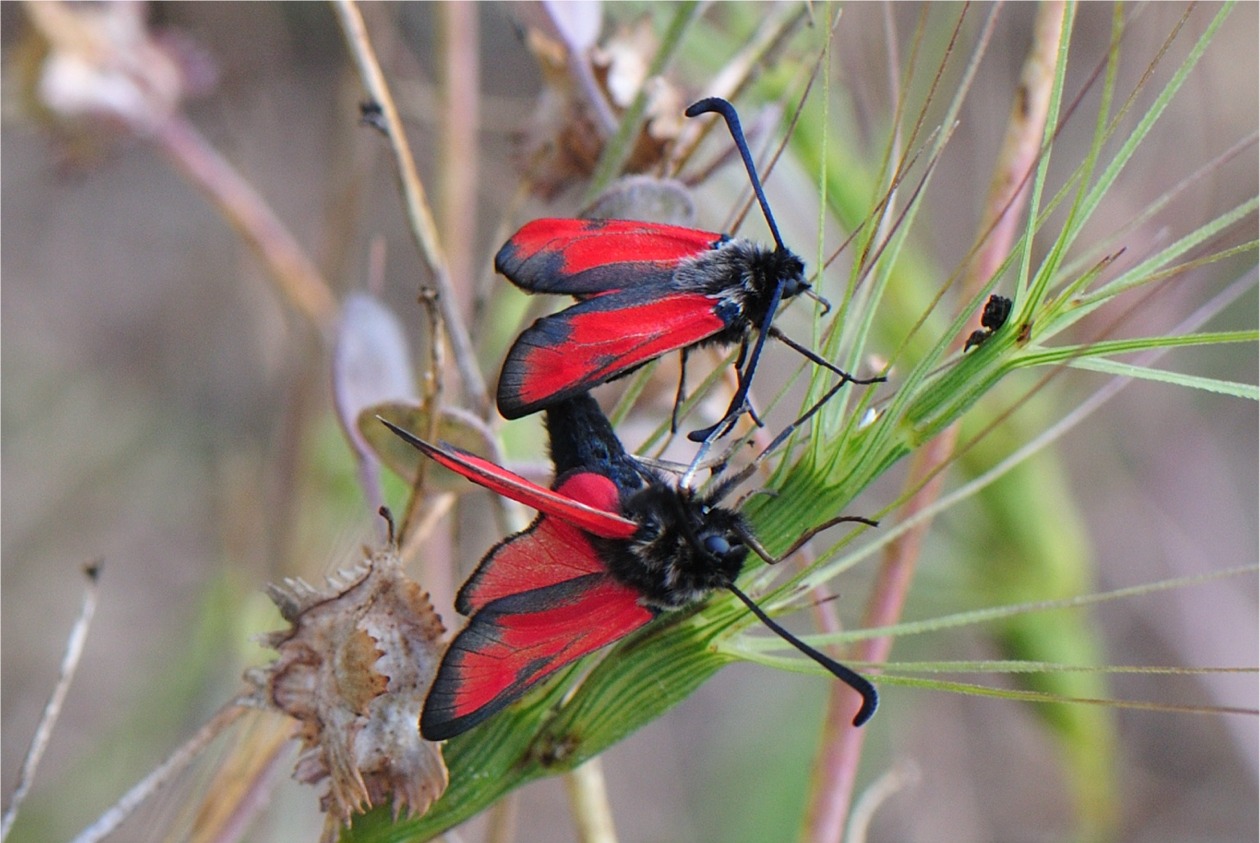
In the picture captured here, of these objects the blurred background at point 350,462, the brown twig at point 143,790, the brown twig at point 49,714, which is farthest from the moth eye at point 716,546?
the blurred background at point 350,462

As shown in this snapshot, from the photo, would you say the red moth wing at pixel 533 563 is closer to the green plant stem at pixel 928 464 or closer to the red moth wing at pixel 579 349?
the red moth wing at pixel 579 349

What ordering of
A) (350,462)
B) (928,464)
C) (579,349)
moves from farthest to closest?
(350,462) → (928,464) → (579,349)

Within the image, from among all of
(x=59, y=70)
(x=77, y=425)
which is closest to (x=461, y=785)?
(x=59, y=70)

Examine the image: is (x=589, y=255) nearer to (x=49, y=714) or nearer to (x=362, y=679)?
(x=362, y=679)

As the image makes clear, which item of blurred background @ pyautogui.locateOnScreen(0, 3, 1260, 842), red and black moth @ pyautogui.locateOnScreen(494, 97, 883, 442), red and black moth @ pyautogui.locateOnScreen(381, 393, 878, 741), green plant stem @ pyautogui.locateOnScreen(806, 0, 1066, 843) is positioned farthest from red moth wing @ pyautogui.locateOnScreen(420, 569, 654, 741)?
blurred background @ pyautogui.locateOnScreen(0, 3, 1260, 842)

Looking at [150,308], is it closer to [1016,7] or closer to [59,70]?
[59,70]

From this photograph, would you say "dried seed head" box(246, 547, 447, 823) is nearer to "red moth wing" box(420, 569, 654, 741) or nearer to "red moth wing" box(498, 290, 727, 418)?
"red moth wing" box(420, 569, 654, 741)

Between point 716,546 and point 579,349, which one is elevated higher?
point 579,349

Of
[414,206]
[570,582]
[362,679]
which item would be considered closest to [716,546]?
[570,582]
